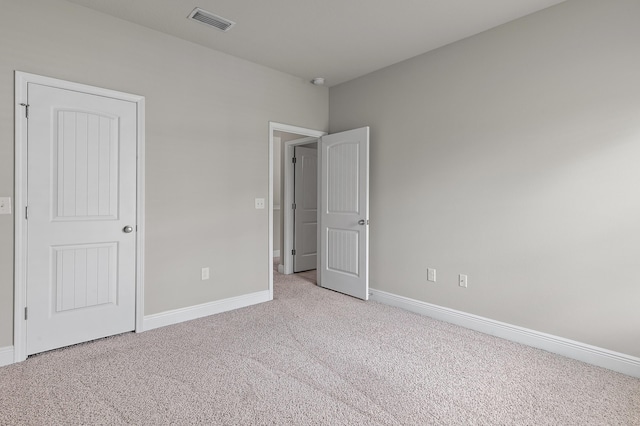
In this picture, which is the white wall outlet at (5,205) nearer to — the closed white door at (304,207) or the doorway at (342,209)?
the doorway at (342,209)

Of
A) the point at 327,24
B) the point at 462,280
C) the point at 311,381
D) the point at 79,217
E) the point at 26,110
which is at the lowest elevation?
the point at 311,381

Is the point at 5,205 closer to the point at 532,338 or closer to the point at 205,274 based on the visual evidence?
the point at 205,274

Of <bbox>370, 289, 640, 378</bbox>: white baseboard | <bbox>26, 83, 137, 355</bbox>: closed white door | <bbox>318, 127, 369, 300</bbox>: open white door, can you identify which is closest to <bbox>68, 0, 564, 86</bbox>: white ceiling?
<bbox>26, 83, 137, 355</bbox>: closed white door

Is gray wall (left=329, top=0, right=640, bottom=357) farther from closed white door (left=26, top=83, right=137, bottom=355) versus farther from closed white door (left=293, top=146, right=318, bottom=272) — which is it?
closed white door (left=26, top=83, right=137, bottom=355)

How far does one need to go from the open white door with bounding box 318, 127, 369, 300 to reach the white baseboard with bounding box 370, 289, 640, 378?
1.94 feet

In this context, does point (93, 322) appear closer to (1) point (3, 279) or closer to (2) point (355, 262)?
(1) point (3, 279)

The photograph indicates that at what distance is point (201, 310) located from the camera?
3338mm

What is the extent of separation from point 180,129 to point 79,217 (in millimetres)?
1126

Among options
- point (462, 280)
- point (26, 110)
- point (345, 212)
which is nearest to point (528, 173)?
point (462, 280)

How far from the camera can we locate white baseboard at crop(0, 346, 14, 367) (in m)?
2.33

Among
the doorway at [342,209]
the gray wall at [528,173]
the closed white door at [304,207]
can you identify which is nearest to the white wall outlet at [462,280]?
the gray wall at [528,173]

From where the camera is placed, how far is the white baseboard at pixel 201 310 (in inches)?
119

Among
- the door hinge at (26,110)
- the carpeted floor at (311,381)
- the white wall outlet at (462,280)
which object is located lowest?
the carpeted floor at (311,381)

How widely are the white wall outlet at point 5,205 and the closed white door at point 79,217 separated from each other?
108 mm
